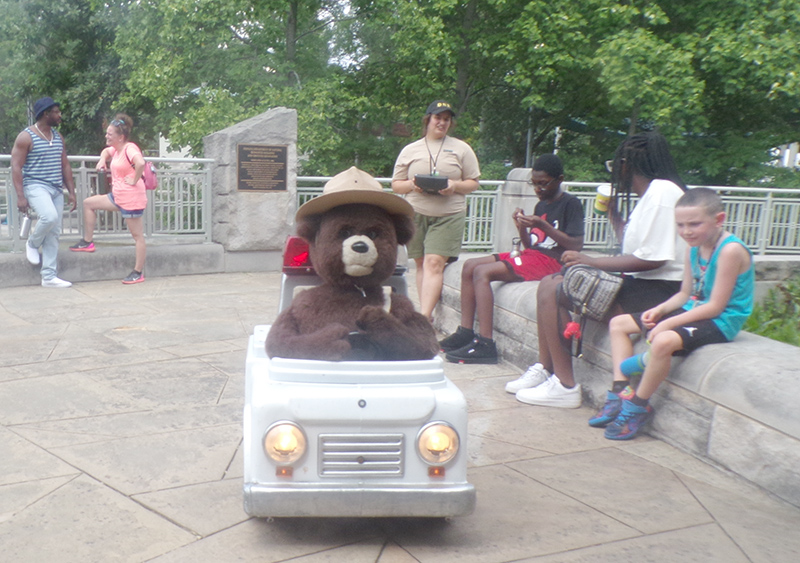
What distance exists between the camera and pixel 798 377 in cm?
374

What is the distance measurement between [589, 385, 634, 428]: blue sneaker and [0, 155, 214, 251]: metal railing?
6328 millimetres

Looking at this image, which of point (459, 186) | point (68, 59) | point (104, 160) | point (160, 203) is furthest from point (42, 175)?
point (68, 59)

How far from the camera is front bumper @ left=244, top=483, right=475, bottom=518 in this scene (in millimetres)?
2951

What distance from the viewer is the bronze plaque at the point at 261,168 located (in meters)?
10.0

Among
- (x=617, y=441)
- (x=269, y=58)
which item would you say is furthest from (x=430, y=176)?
(x=269, y=58)

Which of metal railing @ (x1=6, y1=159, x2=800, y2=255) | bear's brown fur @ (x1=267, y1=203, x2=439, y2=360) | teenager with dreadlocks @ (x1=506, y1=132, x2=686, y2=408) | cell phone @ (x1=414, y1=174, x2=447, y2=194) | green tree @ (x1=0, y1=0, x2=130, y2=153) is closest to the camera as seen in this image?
bear's brown fur @ (x1=267, y1=203, x2=439, y2=360)

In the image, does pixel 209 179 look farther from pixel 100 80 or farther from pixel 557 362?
pixel 100 80

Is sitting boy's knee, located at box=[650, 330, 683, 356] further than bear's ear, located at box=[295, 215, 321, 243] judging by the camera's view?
Yes

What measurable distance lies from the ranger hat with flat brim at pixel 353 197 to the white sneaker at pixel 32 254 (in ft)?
19.6

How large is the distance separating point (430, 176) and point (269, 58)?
13.3 m

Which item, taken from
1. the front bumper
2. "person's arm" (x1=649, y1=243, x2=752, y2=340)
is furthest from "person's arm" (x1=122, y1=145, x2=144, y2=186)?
the front bumper

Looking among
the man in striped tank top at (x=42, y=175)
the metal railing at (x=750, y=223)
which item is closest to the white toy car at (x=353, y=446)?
the man in striped tank top at (x=42, y=175)

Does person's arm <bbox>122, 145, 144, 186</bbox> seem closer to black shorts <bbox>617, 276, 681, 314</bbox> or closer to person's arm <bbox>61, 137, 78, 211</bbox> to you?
person's arm <bbox>61, 137, 78, 211</bbox>

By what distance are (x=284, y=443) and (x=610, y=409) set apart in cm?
232
